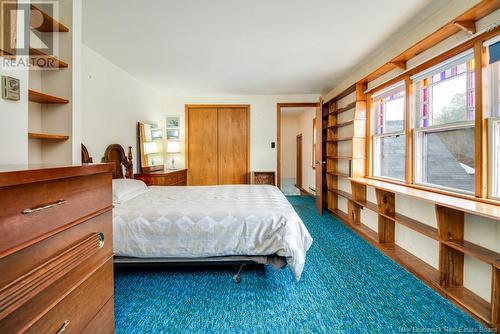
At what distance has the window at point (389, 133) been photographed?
2.98m

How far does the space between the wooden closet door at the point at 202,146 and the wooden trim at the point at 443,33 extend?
11.2ft

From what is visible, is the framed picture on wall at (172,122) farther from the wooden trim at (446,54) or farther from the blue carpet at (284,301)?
the wooden trim at (446,54)

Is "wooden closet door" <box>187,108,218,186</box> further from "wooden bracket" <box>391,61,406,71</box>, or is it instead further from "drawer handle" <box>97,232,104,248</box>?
"drawer handle" <box>97,232,104,248</box>

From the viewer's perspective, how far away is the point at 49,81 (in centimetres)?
195

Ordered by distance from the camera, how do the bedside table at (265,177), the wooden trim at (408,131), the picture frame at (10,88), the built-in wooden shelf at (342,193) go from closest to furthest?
the picture frame at (10,88), the wooden trim at (408,131), the built-in wooden shelf at (342,193), the bedside table at (265,177)

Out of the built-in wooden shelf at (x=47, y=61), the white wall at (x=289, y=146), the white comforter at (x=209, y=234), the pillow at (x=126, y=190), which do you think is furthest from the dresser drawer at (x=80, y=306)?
the white wall at (x=289, y=146)

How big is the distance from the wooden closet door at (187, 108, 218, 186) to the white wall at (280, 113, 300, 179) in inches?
151

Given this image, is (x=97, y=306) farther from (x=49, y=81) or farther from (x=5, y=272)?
(x=49, y=81)

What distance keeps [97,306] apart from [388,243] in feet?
9.78

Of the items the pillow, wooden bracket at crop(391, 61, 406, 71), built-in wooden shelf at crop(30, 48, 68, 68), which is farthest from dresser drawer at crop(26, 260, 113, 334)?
wooden bracket at crop(391, 61, 406, 71)

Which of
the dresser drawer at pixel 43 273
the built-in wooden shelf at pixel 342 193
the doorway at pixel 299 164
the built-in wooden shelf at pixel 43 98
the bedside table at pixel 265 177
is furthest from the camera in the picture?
the doorway at pixel 299 164

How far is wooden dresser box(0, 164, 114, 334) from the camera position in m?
0.64

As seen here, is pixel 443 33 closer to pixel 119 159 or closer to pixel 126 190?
pixel 126 190

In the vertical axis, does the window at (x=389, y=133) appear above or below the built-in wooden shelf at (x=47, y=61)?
below
